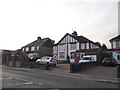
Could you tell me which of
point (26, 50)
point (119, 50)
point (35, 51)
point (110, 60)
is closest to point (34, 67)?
point (110, 60)

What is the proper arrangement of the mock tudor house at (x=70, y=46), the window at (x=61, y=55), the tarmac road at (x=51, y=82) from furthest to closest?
the window at (x=61, y=55) < the mock tudor house at (x=70, y=46) < the tarmac road at (x=51, y=82)

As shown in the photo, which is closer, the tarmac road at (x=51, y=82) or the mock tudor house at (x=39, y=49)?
the tarmac road at (x=51, y=82)

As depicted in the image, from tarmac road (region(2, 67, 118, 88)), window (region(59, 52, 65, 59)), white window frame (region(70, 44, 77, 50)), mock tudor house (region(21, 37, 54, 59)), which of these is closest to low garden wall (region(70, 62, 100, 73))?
tarmac road (region(2, 67, 118, 88))

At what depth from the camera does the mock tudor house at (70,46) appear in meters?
45.6

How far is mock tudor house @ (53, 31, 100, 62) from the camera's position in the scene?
45.6 metres

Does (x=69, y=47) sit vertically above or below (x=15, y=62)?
above

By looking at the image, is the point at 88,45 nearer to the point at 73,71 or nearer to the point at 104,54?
the point at 104,54

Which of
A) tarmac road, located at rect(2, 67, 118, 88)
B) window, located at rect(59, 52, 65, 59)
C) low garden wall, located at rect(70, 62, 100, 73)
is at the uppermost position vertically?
window, located at rect(59, 52, 65, 59)

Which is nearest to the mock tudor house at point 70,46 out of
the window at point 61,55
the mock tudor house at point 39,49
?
the window at point 61,55

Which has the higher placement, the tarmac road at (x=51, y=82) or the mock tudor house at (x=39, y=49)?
the mock tudor house at (x=39, y=49)

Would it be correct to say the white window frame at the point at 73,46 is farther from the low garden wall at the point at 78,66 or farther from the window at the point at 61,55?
the low garden wall at the point at 78,66

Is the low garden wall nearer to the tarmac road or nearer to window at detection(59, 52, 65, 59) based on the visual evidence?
the tarmac road

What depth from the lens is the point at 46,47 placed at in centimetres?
6056

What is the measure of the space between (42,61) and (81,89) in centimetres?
2346
